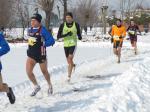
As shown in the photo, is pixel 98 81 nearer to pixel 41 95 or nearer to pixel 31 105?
pixel 41 95

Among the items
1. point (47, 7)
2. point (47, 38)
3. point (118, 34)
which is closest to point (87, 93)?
point (47, 38)

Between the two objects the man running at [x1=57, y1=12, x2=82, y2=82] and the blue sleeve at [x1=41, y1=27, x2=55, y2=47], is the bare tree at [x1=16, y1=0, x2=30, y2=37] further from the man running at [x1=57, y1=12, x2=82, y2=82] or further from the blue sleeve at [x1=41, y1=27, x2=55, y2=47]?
the blue sleeve at [x1=41, y1=27, x2=55, y2=47]

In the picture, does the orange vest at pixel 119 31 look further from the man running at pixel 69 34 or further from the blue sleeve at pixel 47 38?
the blue sleeve at pixel 47 38

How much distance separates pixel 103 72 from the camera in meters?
13.9

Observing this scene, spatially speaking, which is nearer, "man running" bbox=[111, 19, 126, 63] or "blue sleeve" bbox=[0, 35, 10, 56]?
"blue sleeve" bbox=[0, 35, 10, 56]

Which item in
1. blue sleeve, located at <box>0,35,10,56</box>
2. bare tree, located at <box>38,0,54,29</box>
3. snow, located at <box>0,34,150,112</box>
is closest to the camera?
blue sleeve, located at <box>0,35,10,56</box>

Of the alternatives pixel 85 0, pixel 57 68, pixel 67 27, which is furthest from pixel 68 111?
pixel 85 0

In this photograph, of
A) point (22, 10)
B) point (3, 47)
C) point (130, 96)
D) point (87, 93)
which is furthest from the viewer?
point (22, 10)

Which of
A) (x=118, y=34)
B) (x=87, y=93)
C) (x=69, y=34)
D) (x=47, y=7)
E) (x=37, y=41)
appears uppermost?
(x=37, y=41)

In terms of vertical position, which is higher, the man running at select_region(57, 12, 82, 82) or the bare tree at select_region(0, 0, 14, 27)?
the man running at select_region(57, 12, 82, 82)

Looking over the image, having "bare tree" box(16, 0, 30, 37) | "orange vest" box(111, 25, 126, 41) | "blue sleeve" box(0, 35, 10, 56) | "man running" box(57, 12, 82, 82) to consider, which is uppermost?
"blue sleeve" box(0, 35, 10, 56)

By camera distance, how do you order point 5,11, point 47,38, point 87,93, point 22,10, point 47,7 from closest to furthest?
point 47,38 < point 87,93 < point 47,7 < point 5,11 < point 22,10

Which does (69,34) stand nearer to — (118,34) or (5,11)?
(118,34)

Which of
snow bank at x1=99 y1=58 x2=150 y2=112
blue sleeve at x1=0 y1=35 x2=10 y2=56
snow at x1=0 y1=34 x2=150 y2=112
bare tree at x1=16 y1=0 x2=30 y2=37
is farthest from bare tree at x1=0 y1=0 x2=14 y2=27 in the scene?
blue sleeve at x1=0 y1=35 x2=10 y2=56
